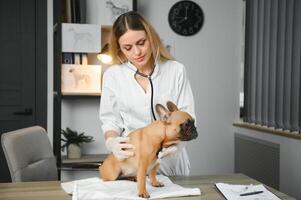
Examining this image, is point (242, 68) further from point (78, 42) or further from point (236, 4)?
point (78, 42)

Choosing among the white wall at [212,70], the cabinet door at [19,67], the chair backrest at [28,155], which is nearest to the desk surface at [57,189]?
the chair backrest at [28,155]

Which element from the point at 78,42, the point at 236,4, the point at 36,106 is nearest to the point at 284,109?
the point at 236,4

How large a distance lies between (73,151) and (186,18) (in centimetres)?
167

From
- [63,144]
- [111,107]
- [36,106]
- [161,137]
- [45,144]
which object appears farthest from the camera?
[36,106]

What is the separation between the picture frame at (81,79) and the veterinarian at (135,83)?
1460mm

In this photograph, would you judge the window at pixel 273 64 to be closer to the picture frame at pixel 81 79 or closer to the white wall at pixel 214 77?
the white wall at pixel 214 77

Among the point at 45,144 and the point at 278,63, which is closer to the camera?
the point at 45,144

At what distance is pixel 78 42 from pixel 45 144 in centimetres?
117

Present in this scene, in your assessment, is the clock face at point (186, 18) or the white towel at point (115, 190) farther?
the clock face at point (186, 18)

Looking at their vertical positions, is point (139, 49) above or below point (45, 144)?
above

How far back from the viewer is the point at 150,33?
134 cm

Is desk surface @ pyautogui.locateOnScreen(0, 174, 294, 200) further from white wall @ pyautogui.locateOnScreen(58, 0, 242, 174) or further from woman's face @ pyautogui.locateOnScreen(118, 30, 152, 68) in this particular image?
white wall @ pyautogui.locateOnScreen(58, 0, 242, 174)

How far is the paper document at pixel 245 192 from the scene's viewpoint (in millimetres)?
1340

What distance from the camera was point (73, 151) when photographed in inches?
119
